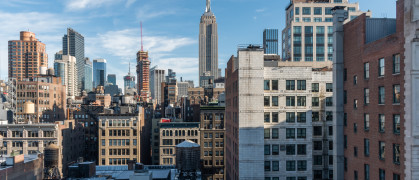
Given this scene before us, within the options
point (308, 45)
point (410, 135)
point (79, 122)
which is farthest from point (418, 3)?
point (79, 122)

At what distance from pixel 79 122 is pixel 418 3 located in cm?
12395

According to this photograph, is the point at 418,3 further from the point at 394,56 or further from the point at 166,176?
the point at 166,176

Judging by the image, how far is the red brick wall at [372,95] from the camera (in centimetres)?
3089

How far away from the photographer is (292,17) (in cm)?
11306

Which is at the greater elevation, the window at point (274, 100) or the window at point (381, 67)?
the window at point (381, 67)

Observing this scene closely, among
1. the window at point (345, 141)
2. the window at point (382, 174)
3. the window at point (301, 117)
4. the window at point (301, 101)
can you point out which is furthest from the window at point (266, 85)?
the window at point (382, 174)

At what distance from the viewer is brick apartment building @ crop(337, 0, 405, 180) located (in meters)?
30.8

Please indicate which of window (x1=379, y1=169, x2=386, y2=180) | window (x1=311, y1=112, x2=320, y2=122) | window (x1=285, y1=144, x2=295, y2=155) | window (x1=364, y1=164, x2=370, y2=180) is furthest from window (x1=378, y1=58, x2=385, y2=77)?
window (x1=311, y1=112, x2=320, y2=122)

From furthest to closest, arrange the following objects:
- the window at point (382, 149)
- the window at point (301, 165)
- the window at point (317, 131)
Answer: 1. the window at point (317, 131)
2. the window at point (301, 165)
3. the window at point (382, 149)

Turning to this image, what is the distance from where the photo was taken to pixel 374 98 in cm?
3441

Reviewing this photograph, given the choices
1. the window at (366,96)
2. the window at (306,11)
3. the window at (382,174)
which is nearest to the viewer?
the window at (382,174)

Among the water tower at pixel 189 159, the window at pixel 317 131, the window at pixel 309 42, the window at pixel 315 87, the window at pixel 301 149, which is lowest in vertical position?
the water tower at pixel 189 159

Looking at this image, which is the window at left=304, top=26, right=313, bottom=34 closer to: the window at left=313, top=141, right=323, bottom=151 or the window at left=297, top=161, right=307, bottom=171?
the window at left=313, top=141, right=323, bottom=151

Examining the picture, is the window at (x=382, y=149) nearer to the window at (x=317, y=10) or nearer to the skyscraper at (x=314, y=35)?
the skyscraper at (x=314, y=35)
